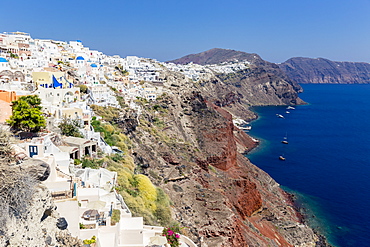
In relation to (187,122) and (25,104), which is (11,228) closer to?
(25,104)

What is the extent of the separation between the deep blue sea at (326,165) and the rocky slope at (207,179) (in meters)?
5.01

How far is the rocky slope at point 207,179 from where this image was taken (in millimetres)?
29538

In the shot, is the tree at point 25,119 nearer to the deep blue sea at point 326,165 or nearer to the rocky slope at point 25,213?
the rocky slope at point 25,213

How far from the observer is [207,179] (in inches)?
1565

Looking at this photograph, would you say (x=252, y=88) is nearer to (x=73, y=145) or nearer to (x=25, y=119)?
(x=73, y=145)

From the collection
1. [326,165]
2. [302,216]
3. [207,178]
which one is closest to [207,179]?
[207,178]

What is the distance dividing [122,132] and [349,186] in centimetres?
4467

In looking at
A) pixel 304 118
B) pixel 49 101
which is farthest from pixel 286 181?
pixel 304 118

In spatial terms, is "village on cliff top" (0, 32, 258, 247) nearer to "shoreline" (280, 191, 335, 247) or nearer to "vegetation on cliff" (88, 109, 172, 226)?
"vegetation on cliff" (88, 109, 172, 226)

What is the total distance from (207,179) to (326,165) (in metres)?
41.4

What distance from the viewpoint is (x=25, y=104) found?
2258 cm

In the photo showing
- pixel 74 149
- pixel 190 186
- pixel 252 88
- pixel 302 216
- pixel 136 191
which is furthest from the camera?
pixel 252 88

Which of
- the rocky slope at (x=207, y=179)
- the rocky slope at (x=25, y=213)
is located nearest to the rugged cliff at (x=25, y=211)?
the rocky slope at (x=25, y=213)

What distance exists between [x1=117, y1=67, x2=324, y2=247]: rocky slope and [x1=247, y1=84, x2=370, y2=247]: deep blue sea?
5.01 m
